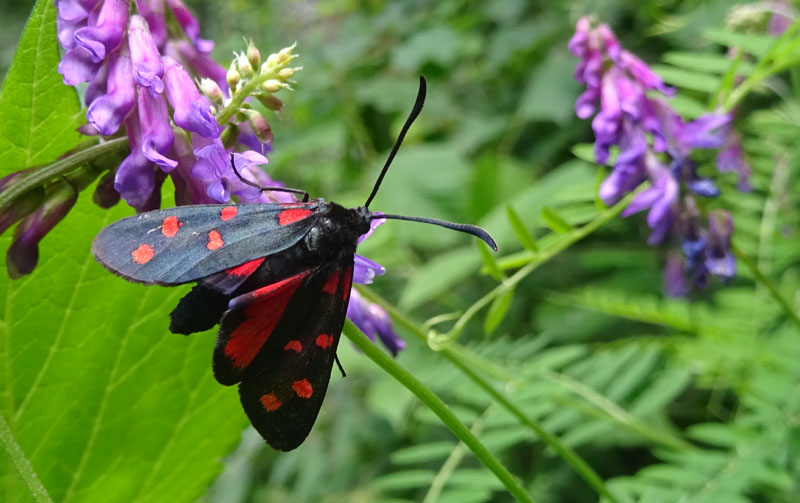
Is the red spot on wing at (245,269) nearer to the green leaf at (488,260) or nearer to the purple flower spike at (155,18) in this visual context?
the purple flower spike at (155,18)

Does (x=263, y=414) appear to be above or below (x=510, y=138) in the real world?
above

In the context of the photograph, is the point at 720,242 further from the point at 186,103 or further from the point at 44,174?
the point at 44,174

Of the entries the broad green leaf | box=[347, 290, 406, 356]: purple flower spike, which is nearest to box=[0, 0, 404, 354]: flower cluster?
the broad green leaf

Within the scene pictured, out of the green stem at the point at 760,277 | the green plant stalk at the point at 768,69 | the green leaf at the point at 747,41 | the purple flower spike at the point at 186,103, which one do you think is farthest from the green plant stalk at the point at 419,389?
the green leaf at the point at 747,41

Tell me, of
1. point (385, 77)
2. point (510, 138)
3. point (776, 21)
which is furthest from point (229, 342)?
point (385, 77)

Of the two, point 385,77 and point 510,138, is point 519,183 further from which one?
point 385,77

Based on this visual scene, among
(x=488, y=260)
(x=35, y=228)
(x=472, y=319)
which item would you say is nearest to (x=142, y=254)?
(x=35, y=228)

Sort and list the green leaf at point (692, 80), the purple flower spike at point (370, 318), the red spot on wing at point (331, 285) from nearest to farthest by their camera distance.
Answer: the red spot on wing at point (331, 285) → the purple flower spike at point (370, 318) → the green leaf at point (692, 80)
